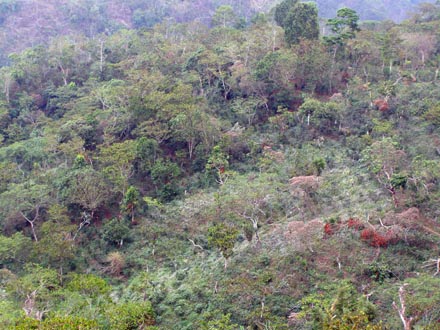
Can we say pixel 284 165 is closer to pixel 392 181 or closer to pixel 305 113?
pixel 305 113

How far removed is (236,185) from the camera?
896 inches

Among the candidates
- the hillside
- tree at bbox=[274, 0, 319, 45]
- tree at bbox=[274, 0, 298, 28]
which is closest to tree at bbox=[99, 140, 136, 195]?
tree at bbox=[274, 0, 319, 45]

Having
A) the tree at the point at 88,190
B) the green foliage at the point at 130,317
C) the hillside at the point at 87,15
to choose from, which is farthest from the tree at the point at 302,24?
the hillside at the point at 87,15

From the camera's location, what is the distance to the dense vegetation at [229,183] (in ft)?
51.4

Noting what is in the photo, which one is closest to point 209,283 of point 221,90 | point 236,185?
point 236,185

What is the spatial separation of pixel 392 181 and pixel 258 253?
6.66 metres

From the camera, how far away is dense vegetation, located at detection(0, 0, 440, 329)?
15.7 metres

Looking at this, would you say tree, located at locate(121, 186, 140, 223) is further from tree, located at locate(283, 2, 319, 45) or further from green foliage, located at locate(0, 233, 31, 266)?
tree, located at locate(283, 2, 319, 45)

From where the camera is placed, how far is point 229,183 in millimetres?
23125

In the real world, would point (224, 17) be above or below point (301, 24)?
below

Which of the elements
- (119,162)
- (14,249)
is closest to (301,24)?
(119,162)

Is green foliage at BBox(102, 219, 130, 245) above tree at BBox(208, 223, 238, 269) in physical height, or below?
below

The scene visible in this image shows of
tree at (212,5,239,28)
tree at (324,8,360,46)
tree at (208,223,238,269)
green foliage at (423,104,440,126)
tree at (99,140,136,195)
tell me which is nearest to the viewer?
tree at (208,223,238,269)

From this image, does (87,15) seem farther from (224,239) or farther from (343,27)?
(224,239)
